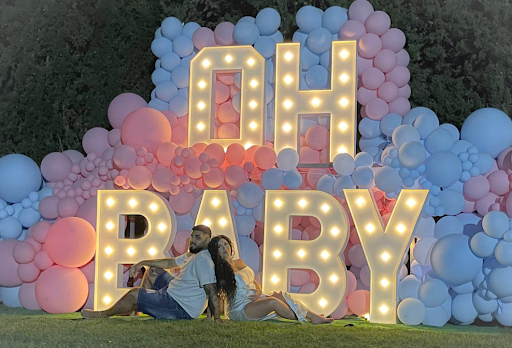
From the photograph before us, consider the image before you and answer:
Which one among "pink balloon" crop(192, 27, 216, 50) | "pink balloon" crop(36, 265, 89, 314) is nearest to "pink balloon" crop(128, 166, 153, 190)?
"pink balloon" crop(36, 265, 89, 314)

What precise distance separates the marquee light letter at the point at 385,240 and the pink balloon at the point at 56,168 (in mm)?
3079

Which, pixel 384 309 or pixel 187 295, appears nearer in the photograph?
pixel 187 295

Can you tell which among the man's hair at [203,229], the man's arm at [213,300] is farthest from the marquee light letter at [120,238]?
the man's arm at [213,300]

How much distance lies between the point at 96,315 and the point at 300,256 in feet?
6.33

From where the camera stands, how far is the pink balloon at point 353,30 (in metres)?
7.75

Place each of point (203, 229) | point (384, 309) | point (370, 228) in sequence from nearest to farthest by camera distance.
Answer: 1. point (203, 229)
2. point (384, 309)
3. point (370, 228)

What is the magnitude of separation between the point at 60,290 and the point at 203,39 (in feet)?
10.1

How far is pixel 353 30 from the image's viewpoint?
7.75 m

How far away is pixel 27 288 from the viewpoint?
24.3ft

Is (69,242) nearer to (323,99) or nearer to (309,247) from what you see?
(309,247)

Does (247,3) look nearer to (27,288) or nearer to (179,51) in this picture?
(179,51)

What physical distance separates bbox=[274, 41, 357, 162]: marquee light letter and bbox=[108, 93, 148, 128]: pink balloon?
167 centimetres

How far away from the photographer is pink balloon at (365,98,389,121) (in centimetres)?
764

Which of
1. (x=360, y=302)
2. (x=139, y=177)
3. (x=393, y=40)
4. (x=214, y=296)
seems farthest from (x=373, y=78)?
(x=214, y=296)
